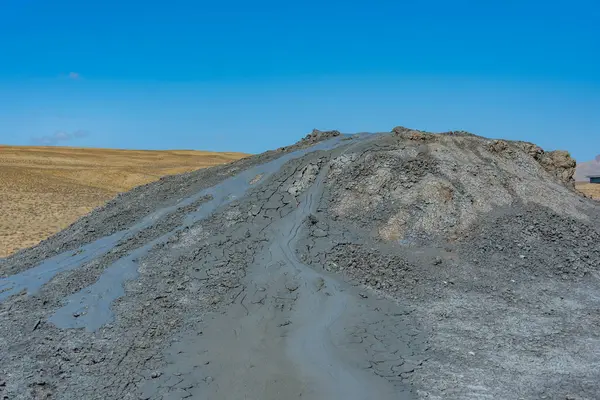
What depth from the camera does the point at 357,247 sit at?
580 inches

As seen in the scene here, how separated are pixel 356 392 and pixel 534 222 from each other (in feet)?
34.1

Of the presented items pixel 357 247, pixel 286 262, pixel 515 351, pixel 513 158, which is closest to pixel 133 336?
pixel 286 262

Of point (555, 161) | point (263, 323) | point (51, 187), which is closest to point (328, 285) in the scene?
point (263, 323)

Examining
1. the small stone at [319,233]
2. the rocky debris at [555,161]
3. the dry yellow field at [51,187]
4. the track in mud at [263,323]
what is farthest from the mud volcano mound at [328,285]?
the dry yellow field at [51,187]

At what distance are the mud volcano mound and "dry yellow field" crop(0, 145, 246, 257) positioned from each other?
7926mm

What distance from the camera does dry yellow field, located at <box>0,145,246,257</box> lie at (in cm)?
2681

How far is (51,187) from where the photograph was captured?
37.4 meters

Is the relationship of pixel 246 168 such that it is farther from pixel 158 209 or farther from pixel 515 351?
pixel 515 351

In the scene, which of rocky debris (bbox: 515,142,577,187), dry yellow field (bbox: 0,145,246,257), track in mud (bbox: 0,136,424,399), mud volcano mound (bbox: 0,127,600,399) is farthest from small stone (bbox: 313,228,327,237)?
dry yellow field (bbox: 0,145,246,257)

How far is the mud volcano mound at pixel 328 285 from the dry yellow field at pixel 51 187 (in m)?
7.93

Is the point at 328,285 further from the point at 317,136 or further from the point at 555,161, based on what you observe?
the point at 555,161

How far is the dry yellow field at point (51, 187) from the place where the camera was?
26.8m

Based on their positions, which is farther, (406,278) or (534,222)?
(534,222)

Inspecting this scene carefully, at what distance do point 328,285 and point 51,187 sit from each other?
31.5 m
